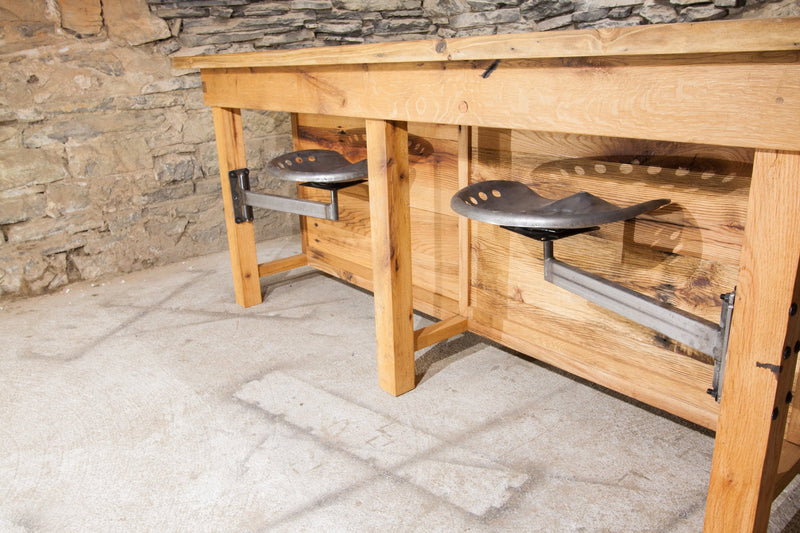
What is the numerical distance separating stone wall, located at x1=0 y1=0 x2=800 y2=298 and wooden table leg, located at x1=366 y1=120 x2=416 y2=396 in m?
1.78

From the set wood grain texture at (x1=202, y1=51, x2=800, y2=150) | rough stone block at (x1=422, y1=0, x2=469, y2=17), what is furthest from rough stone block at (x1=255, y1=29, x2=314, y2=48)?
wood grain texture at (x1=202, y1=51, x2=800, y2=150)

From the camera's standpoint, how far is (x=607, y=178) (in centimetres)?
168

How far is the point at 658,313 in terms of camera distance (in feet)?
4.33

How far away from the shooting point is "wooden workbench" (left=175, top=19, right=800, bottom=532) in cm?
104

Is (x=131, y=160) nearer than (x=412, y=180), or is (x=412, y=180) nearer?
(x=412, y=180)

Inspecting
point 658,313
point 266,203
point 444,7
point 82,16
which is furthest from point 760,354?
point 444,7

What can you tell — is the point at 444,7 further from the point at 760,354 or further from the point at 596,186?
the point at 760,354

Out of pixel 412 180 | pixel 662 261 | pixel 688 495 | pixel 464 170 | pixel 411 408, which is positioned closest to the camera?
pixel 688 495

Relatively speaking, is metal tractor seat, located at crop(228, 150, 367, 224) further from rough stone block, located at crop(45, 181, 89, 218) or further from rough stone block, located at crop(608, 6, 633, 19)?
rough stone block, located at crop(608, 6, 633, 19)

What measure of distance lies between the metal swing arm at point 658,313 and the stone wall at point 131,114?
5.77 feet

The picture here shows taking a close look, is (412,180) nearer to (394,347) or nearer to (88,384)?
(394,347)

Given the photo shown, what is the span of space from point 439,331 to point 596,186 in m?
0.71

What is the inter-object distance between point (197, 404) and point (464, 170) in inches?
43.7

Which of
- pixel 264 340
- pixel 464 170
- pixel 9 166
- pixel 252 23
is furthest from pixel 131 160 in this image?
pixel 464 170
